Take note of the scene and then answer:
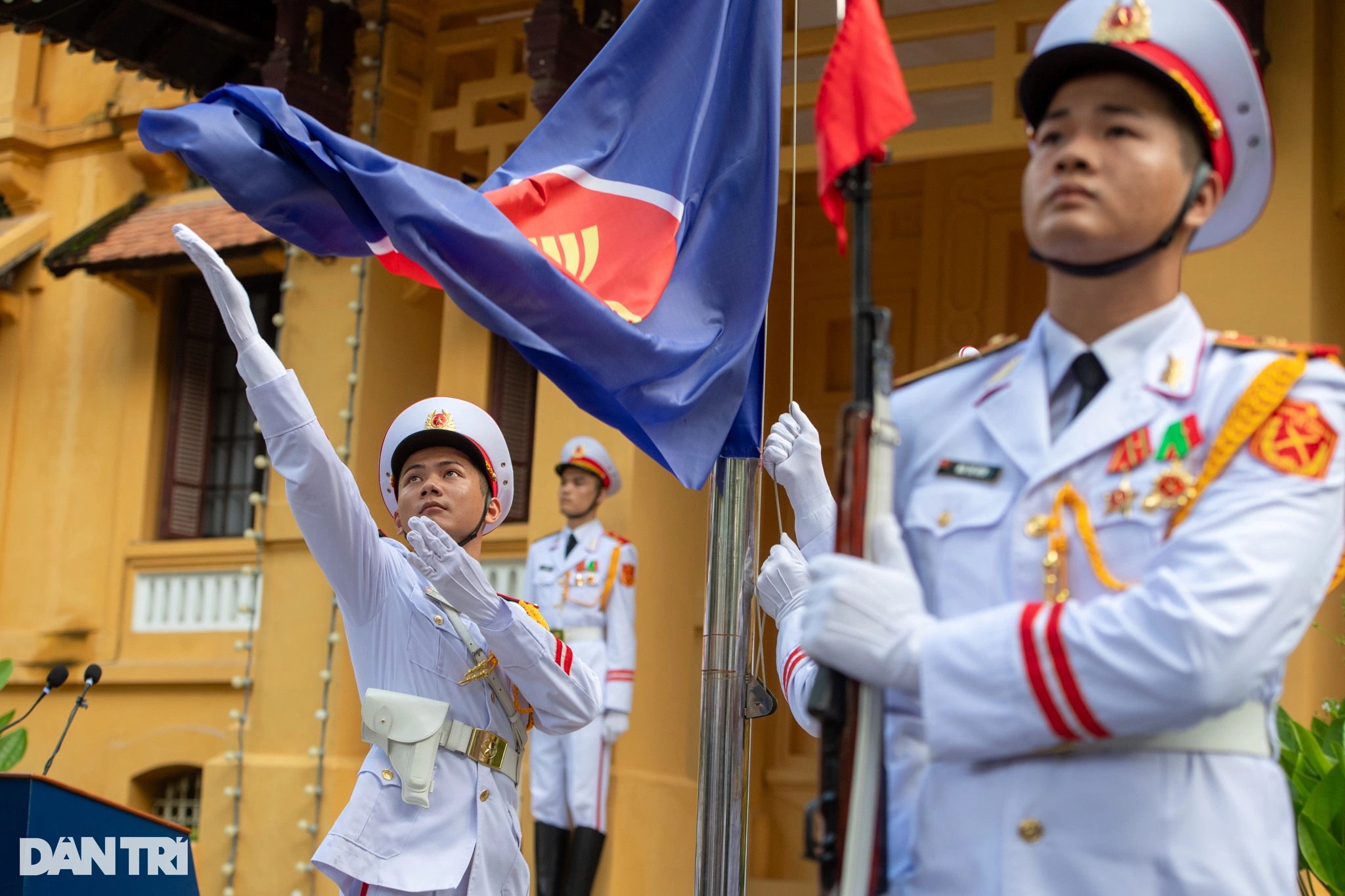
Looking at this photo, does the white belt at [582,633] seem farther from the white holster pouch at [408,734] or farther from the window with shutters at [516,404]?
the white holster pouch at [408,734]

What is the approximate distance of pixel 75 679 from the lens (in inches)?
385

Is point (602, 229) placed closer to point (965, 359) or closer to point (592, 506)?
point (965, 359)

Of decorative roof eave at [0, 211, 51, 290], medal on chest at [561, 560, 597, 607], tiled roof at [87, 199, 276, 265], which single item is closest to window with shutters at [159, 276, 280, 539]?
tiled roof at [87, 199, 276, 265]

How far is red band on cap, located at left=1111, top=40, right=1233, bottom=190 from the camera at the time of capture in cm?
186

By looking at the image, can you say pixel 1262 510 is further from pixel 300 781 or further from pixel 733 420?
pixel 300 781

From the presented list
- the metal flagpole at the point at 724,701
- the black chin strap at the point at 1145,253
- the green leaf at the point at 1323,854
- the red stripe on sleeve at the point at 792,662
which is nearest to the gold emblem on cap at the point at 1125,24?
the black chin strap at the point at 1145,253

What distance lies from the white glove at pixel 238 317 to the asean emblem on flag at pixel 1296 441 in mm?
2175

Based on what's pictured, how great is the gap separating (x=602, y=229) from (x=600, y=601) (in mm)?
3462

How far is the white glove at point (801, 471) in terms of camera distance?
9.89 feet

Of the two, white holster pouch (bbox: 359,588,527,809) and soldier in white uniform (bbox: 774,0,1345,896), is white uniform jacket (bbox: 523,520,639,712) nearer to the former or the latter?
white holster pouch (bbox: 359,588,527,809)

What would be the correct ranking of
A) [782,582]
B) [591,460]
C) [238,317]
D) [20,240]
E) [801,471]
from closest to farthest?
[782,582]
[801,471]
[238,317]
[591,460]
[20,240]

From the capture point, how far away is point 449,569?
133 inches

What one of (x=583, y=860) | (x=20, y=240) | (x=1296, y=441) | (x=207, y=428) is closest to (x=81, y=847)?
(x=1296, y=441)

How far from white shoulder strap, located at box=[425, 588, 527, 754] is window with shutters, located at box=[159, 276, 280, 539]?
637cm
